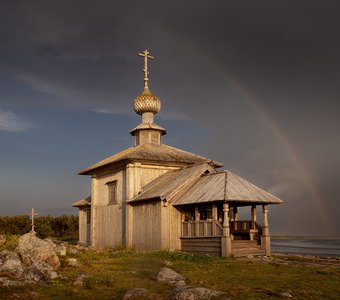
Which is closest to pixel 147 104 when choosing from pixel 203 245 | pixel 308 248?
pixel 203 245

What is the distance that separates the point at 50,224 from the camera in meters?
53.6

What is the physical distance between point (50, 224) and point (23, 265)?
39.3 meters

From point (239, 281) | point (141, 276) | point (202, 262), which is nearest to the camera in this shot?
point (239, 281)

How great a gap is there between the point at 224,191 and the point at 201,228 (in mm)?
2373

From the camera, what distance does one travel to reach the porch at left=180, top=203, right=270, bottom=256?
20.8 metres

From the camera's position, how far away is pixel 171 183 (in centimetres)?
2477

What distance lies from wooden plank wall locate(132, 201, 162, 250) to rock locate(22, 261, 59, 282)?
9.76 m

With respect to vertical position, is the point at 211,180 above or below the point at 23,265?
above

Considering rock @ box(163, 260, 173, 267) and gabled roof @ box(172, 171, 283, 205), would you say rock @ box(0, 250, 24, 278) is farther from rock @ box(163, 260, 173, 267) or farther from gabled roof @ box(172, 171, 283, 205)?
gabled roof @ box(172, 171, 283, 205)

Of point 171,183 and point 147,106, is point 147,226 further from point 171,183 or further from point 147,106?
point 147,106

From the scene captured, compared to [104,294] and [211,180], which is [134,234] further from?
[104,294]

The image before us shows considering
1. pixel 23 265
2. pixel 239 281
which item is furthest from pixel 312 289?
pixel 23 265

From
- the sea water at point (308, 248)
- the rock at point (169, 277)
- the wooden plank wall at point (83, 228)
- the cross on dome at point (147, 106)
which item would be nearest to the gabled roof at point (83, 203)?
the wooden plank wall at point (83, 228)

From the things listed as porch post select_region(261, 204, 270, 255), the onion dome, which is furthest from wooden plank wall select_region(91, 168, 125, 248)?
porch post select_region(261, 204, 270, 255)
